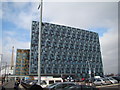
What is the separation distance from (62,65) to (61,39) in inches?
616

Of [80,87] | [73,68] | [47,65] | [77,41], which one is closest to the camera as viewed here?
[80,87]

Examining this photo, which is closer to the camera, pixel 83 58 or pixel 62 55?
pixel 62 55

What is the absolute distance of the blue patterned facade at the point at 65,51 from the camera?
86.1 meters

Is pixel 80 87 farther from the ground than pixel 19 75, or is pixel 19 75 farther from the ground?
pixel 80 87

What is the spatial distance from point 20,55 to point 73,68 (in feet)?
114

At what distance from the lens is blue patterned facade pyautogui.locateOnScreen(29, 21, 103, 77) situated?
8606 cm

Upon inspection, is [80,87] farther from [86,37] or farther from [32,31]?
[86,37]

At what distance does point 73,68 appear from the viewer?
92125mm

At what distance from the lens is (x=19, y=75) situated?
9581 cm

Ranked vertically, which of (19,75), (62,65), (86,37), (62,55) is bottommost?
(19,75)

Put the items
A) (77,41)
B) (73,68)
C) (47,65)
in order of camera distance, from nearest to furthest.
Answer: (47,65), (73,68), (77,41)

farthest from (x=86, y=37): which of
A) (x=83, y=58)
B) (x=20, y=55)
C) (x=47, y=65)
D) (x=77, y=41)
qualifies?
(x=20, y=55)

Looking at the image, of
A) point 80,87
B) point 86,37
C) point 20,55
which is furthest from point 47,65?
point 80,87

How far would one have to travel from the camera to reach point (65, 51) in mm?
92750
